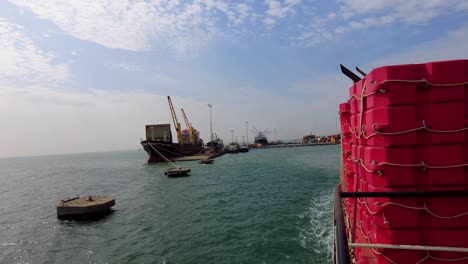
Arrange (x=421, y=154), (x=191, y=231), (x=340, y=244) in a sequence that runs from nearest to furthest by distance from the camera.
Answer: (x=340, y=244) < (x=421, y=154) < (x=191, y=231)

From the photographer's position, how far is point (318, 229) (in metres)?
13.5

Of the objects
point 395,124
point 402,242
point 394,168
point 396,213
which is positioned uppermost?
point 395,124

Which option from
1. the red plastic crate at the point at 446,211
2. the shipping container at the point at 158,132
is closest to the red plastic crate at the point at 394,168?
the red plastic crate at the point at 446,211

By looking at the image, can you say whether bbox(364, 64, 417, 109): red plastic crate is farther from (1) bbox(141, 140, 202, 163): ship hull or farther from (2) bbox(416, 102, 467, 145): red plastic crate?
(1) bbox(141, 140, 202, 163): ship hull

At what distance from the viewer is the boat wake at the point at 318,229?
1096cm

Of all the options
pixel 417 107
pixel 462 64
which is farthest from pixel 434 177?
pixel 462 64

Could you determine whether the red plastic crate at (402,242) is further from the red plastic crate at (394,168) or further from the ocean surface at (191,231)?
the ocean surface at (191,231)

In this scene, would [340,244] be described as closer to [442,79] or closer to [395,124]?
[395,124]

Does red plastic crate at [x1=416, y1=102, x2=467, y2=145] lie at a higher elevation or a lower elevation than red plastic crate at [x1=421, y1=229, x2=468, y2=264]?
higher

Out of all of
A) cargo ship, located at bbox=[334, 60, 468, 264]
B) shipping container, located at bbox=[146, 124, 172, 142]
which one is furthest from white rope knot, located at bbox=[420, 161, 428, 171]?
shipping container, located at bbox=[146, 124, 172, 142]

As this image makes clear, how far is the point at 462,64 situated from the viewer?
147 inches

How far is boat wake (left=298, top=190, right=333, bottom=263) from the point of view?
10961 mm

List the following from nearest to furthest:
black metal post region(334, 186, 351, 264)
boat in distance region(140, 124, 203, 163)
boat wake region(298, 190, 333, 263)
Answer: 1. black metal post region(334, 186, 351, 264)
2. boat wake region(298, 190, 333, 263)
3. boat in distance region(140, 124, 203, 163)

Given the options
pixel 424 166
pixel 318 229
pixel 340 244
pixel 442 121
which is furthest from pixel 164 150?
pixel 340 244
